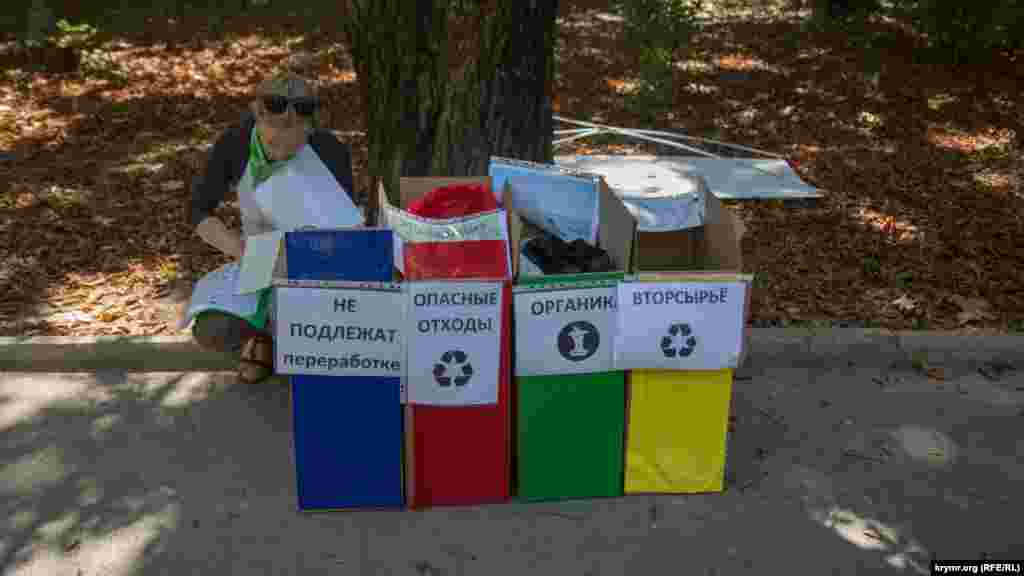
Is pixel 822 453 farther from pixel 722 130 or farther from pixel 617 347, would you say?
pixel 722 130

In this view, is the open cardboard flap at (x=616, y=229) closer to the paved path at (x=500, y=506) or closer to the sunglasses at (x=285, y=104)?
the paved path at (x=500, y=506)

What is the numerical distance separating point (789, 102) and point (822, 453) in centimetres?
554

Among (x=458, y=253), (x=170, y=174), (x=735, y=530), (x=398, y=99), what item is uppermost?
(x=398, y=99)

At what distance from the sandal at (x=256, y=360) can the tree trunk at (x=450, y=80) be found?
0.83 m

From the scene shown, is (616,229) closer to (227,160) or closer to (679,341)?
(679,341)

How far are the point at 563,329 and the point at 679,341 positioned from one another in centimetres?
43

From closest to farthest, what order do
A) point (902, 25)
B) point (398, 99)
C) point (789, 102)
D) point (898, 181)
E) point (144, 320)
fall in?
point (398, 99) < point (144, 320) < point (898, 181) < point (789, 102) < point (902, 25)

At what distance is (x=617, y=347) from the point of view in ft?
12.2

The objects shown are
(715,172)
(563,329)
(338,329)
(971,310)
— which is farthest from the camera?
(715,172)

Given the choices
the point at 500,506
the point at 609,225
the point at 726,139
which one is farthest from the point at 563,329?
the point at 726,139

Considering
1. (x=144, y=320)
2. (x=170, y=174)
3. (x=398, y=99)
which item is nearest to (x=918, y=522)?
(x=398, y=99)

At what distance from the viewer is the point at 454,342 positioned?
144 inches

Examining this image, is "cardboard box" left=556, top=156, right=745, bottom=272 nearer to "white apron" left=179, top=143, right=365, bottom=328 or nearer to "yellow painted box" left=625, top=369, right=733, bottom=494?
"yellow painted box" left=625, top=369, right=733, bottom=494

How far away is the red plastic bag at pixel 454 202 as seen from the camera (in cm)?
389
